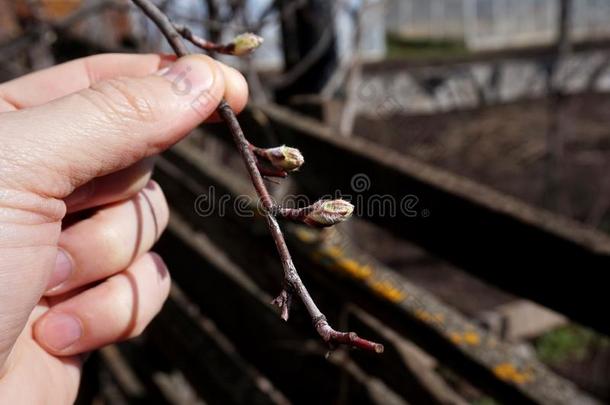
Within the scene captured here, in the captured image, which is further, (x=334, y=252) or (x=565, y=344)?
(x=565, y=344)

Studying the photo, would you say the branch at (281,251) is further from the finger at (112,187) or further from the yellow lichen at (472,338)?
the yellow lichen at (472,338)

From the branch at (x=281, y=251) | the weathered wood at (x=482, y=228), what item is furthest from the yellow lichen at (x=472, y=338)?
the branch at (x=281, y=251)

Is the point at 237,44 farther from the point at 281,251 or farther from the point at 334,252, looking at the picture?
the point at 334,252

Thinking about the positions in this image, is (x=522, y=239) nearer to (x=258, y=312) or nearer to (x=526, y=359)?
(x=526, y=359)

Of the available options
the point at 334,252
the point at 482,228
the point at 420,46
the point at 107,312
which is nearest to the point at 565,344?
the point at 334,252

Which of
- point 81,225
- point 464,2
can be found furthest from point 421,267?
point 464,2

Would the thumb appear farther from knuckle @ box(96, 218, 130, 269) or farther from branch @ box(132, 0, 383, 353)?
knuckle @ box(96, 218, 130, 269)
